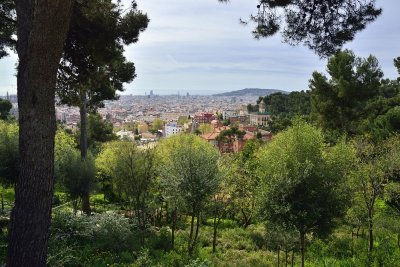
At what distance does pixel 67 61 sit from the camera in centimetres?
845

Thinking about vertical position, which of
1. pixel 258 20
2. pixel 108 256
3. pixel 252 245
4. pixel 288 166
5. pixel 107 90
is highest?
pixel 258 20

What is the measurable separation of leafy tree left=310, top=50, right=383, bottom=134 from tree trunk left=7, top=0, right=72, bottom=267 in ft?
75.1

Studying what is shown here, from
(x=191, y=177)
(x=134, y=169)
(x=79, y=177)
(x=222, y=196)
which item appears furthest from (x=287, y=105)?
(x=191, y=177)

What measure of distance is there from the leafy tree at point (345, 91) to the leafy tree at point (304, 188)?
15268 millimetres

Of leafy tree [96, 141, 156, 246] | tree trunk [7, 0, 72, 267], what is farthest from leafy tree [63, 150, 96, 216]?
tree trunk [7, 0, 72, 267]

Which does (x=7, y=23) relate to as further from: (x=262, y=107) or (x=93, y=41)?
(x=262, y=107)

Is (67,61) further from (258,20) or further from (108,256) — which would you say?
(108,256)

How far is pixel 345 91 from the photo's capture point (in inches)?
995

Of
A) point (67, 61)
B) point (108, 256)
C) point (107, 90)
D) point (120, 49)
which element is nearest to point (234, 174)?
Result: point (107, 90)

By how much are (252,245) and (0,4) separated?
1263 cm

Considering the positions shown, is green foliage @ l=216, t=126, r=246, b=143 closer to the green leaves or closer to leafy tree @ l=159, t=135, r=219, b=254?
leafy tree @ l=159, t=135, r=219, b=254

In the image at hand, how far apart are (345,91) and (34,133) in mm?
23681

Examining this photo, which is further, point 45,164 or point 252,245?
point 252,245

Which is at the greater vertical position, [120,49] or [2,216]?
[120,49]
